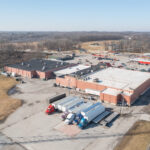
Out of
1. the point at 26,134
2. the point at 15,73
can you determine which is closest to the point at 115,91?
the point at 26,134

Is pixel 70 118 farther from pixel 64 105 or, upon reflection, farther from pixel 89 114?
pixel 64 105

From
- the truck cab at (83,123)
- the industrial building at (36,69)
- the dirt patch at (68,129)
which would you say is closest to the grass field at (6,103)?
the industrial building at (36,69)

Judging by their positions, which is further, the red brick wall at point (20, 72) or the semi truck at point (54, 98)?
the red brick wall at point (20, 72)

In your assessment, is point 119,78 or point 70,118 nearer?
point 70,118

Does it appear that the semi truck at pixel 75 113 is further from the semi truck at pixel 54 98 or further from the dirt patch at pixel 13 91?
the dirt patch at pixel 13 91

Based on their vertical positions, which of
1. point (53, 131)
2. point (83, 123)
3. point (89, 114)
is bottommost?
point (53, 131)

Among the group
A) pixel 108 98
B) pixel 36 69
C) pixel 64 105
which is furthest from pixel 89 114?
pixel 36 69

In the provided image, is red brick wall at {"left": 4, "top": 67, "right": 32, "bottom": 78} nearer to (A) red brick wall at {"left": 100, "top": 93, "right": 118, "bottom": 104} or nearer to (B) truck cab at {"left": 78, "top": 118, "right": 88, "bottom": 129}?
(A) red brick wall at {"left": 100, "top": 93, "right": 118, "bottom": 104}
